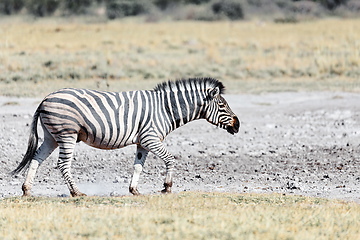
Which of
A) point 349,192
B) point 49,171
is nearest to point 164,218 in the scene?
point 349,192

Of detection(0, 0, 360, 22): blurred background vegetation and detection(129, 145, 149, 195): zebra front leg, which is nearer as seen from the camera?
detection(129, 145, 149, 195): zebra front leg

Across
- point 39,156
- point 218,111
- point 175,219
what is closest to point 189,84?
point 218,111

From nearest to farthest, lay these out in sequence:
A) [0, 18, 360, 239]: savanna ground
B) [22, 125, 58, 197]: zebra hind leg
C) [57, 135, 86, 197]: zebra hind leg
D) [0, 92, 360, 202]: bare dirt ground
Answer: [0, 18, 360, 239]: savanna ground, [57, 135, 86, 197]: zebra hind leg, [22, 125, 58, 197]: zebra hind leg, [0, 92, 360, 202]: bare dirt ground

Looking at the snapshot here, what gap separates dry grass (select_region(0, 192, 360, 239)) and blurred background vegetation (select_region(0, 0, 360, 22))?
46208 millimetres

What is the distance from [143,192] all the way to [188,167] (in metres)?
2.24

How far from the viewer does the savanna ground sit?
6.66 m

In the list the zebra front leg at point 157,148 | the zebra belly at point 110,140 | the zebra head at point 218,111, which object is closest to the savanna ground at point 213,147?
the zebra front leg at point 157,148

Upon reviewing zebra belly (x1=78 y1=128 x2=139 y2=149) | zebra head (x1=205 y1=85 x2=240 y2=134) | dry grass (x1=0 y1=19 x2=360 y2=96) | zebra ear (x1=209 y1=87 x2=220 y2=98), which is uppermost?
zebra ear (x1=209 y1=87 x2=220 y2=98)

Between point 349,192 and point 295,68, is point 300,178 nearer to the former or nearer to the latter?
point 349,192

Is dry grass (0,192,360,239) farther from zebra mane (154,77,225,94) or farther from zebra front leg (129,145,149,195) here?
zebra mane (154,77,225,94)

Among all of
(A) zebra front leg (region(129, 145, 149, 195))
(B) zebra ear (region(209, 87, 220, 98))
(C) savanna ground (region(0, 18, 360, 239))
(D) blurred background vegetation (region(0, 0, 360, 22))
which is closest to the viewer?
(C) savanna ground (region(0, 18, 360, 239))

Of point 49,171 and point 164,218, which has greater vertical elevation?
point 164,218

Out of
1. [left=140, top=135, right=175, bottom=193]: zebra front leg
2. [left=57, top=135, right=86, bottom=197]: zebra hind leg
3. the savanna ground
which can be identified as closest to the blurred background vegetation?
the savanna ground

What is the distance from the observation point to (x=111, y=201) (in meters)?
8.30
